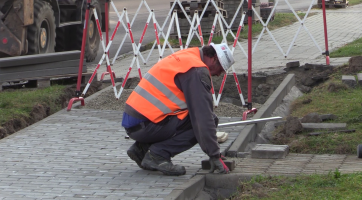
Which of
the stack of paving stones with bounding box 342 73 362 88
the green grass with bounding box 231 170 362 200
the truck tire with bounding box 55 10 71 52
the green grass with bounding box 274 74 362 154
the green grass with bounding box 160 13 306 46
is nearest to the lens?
the green grass with bounding box 231 170 362 200

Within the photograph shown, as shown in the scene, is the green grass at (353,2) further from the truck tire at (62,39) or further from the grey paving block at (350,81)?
the grey paving block at (350,81)

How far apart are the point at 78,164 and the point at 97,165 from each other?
20 centimetres

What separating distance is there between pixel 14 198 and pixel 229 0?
571 inches

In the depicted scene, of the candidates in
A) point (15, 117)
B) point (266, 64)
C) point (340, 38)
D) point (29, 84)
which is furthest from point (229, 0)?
point (15, 117)

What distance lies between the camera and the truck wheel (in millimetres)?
11203

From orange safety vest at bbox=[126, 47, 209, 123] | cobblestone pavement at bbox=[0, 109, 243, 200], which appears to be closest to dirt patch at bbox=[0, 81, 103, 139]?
cobblestone pavement at bbox=[0, 109, 243, 200]

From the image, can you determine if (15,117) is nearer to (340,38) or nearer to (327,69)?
(327,69)

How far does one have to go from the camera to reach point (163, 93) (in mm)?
5488

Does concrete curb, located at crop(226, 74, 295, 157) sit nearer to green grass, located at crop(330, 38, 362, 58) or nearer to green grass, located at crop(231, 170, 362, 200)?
green grass, located at crop(231, 170, 362, 200)

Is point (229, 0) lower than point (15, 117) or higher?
higher

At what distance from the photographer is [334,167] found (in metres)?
5.75

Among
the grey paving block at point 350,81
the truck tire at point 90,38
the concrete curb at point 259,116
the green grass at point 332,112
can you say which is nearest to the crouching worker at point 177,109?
the concrete curb at point 259,116

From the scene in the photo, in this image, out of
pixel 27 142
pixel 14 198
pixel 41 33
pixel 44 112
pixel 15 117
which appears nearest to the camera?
pixel 14 198

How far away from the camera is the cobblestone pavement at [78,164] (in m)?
5.17
